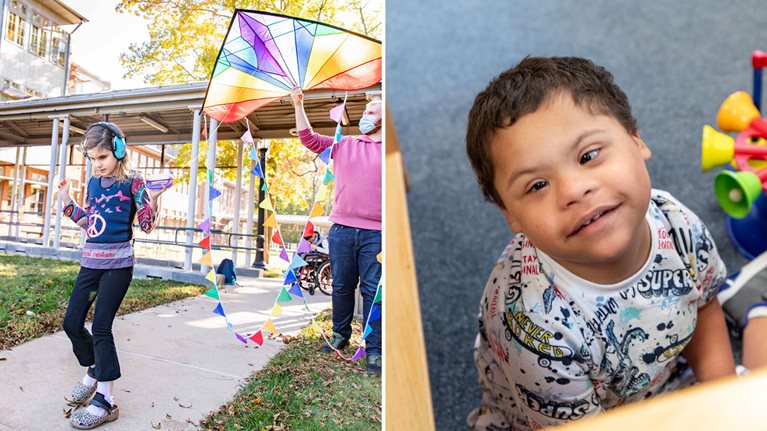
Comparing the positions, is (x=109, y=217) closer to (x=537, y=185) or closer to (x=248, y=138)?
(x=248, y=138)

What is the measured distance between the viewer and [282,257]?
598 mm

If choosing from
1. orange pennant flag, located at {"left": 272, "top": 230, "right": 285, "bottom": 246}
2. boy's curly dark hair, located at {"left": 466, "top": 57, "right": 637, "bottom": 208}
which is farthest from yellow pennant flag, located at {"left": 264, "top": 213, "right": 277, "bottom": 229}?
boy's curly dark hair, located at {"left": 466, "top": 57, "right": 637, "bottom": 208}

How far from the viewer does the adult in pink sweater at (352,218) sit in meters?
0.60

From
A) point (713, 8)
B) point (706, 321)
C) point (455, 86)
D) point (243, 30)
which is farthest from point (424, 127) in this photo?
point (713, 8)

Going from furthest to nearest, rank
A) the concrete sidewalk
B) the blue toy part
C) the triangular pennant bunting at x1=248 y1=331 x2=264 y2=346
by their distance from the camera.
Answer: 1. the blue toy part
2. the triangular pennant bunting at x1=248 y1=331 x2=264 y2=346
3. the concrete sidewalk

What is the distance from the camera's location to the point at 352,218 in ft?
1.98

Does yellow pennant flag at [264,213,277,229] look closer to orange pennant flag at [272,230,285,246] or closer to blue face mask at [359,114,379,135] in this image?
orange pennant flag at [272,230,285,246]

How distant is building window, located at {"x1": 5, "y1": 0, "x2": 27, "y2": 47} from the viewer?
519 mm

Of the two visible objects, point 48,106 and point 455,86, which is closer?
point 48,106

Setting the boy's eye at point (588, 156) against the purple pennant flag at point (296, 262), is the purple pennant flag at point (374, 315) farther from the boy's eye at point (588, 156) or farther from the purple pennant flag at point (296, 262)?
the boy's eye at point (588, 156)

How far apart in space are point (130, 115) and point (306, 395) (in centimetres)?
37

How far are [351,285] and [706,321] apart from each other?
48cm

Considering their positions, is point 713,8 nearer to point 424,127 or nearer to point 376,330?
point 424,127

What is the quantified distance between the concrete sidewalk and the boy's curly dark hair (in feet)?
0.91
